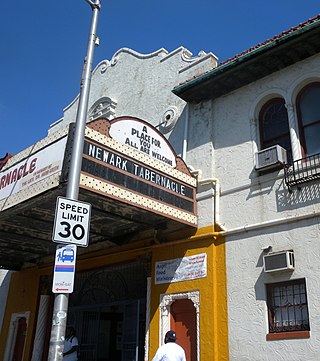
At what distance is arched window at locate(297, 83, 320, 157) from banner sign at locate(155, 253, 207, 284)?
3722 mm

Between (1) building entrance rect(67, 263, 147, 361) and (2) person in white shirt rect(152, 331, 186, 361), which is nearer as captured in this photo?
(2) person in white shirt rect(152, 331, 186, 361)

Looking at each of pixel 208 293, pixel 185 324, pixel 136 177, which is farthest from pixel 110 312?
pixel 136 177

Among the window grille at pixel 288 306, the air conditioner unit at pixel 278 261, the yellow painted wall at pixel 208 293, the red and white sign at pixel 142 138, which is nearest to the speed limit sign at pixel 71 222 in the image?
the red and white sign at pixel 142 138

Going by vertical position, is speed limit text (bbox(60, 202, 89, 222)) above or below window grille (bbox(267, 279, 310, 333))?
above

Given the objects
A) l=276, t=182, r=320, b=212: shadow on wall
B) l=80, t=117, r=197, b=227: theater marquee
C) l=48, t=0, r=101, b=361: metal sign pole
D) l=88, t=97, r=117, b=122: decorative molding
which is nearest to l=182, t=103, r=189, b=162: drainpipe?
l=80, t=117, r=197, b=227: theater marquee

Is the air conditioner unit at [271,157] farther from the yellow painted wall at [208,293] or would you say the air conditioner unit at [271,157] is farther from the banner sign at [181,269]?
the banner sign at [181,269]

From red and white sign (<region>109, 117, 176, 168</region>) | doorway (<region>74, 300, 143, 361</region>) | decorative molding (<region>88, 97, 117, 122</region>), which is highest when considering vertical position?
decorative molding (<region>88, 97, 117, 122</region>)

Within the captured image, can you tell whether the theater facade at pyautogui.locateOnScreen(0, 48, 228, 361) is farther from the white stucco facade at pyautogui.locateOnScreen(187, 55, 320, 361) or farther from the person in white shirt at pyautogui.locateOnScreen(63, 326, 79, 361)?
the person in white shirt at pyautogui.locateOnScreen(63, 326, 79, 361)

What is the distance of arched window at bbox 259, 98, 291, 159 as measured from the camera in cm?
1134

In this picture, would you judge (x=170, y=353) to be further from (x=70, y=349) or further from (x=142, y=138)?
(x=142, y=138)

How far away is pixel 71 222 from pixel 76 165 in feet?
3.50

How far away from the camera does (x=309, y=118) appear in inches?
433

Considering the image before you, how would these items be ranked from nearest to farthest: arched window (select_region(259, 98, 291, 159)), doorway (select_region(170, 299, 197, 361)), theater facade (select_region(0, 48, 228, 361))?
1. theater facade (select_region(0, 48, 228, 361))
2. doorway (select_region(170, 299, 197, 361))
3. arched window (select_region(259, 98, 291, 159))

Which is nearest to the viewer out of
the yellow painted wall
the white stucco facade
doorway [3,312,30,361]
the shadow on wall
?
the white stucco facade
